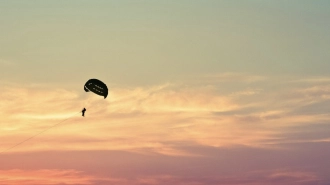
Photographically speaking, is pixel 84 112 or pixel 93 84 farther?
pixel 93 84

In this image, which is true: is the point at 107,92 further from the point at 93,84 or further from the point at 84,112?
the point at 84,112

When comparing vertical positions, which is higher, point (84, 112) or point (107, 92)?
point (107, 92)

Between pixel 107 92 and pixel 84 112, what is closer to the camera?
pixel 84 112

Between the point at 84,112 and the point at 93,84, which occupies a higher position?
the point at 93,84

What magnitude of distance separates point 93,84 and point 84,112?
4590mm

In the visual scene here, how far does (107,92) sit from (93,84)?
2235mm

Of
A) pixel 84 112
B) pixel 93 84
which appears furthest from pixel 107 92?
pixel 84 112

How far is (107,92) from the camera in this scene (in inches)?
1448

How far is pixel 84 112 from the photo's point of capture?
3391cm

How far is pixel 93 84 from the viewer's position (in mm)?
36531

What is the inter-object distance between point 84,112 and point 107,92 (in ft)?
14.9
